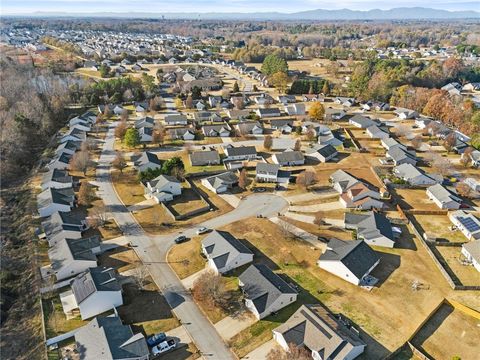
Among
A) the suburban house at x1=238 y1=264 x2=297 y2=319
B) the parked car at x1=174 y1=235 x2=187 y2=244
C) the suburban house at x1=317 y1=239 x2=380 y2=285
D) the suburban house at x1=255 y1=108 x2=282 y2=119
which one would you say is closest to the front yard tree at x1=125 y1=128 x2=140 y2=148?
the parked car at x1=174 y1=235 x2=187 y2=244

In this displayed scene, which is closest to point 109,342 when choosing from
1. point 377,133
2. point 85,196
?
point 85,196

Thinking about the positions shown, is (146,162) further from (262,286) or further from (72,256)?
(262,286)

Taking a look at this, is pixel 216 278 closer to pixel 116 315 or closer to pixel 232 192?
pixel 116 315

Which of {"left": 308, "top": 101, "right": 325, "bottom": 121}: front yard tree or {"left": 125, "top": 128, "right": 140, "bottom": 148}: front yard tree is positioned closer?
{"left": 125, "top": 128, "right": 140, "bottom": 148}: front yard tree

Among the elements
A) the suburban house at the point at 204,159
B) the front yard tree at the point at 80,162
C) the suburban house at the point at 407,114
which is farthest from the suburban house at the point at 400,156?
the front yard tree at the point at 80,162

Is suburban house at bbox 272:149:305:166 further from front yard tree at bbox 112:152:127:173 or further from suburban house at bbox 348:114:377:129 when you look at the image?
suburban house at bbox 348:114:377:129
